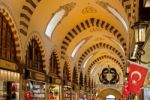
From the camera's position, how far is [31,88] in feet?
47.4

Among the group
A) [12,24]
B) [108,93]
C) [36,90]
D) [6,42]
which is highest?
[12,24]

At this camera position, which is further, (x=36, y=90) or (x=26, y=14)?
(x=36, y=90)

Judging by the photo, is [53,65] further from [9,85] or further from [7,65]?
[7,65]

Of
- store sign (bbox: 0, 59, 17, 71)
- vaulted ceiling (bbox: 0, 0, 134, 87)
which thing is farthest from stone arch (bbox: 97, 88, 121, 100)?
store sign (bbox: 0, 59, 17, 71)

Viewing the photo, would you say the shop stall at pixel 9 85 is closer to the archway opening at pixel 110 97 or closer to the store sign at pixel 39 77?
the store sign at pixel 39 77

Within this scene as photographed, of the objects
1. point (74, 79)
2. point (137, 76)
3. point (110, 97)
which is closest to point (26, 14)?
point (137, 76)

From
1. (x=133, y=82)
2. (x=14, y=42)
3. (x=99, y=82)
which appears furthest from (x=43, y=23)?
(x=99, y=82)

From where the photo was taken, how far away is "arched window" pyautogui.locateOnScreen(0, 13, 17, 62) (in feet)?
36.9

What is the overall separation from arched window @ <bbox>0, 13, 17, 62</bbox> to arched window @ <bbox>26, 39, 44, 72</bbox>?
1617 millimetres

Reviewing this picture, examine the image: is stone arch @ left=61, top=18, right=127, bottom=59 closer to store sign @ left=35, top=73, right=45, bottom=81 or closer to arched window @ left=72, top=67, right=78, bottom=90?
store sign @ left=35, top=73, right=45, bottom=81

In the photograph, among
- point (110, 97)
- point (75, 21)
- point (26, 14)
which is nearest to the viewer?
point (26, 14)

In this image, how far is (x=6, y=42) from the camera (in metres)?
11.7

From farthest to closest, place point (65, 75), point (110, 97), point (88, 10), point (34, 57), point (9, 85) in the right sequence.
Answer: point (110, 97), point (65, 75), point (88, 10), point (34, 57), point (9, 85)

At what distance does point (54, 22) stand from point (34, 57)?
2.89 metres
